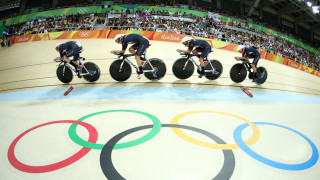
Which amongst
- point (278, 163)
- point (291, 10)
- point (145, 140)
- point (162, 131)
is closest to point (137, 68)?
point (162, 131)

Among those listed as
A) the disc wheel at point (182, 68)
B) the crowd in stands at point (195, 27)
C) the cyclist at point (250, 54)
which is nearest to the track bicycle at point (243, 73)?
the cyclist at point (250, 54)

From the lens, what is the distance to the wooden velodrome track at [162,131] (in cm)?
186

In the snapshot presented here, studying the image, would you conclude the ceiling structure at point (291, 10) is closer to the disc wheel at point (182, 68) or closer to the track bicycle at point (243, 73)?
the track bicycle at point (243, 73)

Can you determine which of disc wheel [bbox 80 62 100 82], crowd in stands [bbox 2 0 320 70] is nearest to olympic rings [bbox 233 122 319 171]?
disc wheel [bbox 80 62 100 82]

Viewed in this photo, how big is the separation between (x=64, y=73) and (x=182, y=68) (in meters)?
3.52

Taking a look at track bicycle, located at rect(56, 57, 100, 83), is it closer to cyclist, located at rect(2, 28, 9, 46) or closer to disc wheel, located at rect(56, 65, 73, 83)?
disc wheel, located at rect(56, 65, 73, 83)

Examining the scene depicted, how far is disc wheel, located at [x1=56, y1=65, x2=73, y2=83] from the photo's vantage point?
15.6 ft

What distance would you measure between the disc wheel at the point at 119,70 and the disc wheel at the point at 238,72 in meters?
3.33

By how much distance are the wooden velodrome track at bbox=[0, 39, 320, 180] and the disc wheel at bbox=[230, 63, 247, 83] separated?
0.53m

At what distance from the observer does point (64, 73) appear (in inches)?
189

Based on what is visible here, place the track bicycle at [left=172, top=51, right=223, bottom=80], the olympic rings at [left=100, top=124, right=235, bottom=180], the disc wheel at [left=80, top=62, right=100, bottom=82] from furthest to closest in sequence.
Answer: the track bicycle at [left=172, top=51, right=223, bottom=80], the disc wheel at [left=80, top=62, right=100, bottom=82], the olympic rings at [left=100, top=124, right=235, bottom=180]

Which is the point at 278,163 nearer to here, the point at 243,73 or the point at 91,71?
the point at 243,73

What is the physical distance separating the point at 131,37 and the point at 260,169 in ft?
12.5

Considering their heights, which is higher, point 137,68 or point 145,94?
point 137,68
